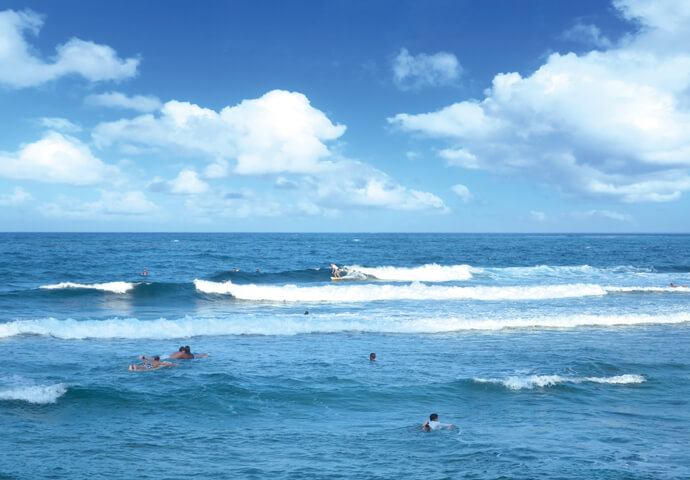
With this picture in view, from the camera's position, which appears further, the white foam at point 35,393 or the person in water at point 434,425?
the white foam at point 35,393

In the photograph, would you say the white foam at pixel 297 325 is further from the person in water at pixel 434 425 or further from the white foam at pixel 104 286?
the white foam at pixel 104 286

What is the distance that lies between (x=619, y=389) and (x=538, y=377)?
226cm

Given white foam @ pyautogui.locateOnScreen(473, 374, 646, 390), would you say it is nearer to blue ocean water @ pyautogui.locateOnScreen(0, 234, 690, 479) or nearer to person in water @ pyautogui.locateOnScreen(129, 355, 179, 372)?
blue ocean water @ pyautogui.locateOnScreen(0, 234, 690, 479)

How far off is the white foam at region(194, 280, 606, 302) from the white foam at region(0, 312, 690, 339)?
24.9ft

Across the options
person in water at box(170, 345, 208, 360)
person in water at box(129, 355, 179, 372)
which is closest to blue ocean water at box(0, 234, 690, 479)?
person in water at box(129, 355, 179, 372)

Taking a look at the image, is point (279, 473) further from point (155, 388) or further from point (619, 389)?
point (619, 389)

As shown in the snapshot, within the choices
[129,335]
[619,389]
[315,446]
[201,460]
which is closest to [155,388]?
[201,460]

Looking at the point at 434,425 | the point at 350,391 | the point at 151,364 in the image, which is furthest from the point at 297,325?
the point at 434,425

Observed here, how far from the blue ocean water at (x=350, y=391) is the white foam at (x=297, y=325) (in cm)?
12

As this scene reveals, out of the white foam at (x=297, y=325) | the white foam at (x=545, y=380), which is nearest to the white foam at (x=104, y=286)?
the white foam at (x=297, y=325)

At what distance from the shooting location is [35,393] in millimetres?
13844

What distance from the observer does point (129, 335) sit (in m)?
22.2

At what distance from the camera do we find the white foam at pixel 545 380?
1526cm

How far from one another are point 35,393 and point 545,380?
14.7 meters
